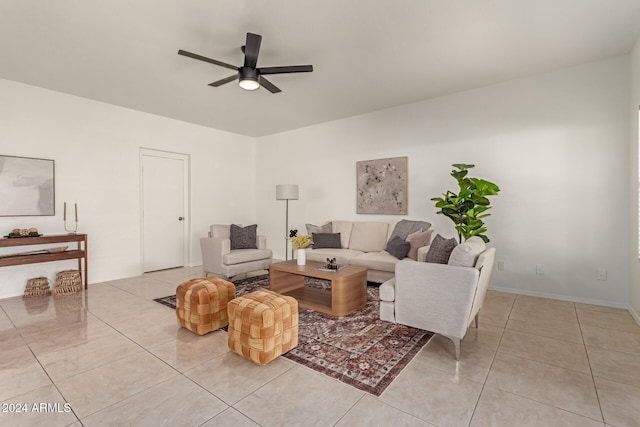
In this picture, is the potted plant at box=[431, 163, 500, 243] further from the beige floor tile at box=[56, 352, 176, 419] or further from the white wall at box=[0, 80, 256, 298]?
the white wall at box=[0, 80, 256, 298]

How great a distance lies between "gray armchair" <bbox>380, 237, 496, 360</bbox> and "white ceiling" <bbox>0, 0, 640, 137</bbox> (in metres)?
2.04

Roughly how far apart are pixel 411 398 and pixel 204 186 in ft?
17.4

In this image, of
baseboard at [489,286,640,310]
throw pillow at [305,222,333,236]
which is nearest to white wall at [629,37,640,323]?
baseboard at [489,286,640,310]

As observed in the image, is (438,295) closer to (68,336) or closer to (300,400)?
(300,400)

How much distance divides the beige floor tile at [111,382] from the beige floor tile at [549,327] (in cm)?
299

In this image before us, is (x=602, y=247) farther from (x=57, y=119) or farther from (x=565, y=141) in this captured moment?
(x=57, y=119)

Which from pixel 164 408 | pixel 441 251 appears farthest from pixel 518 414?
pixel 164 408

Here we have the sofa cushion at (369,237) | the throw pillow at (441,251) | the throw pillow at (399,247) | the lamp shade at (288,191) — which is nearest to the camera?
the throw pillow at (441,251)

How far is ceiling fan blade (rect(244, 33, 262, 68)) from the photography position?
2471mm

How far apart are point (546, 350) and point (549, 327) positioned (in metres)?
0.58

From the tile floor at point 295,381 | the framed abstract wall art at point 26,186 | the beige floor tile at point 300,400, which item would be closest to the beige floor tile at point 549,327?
the tile floor at point 295,381

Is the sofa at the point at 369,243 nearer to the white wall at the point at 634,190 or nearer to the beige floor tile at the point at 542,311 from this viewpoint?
the beige floor tile at the point at 542,311

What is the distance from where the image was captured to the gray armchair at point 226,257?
14.3ft

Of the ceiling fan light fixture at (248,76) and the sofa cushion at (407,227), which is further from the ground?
the ceiling fan light fixture at (248,76)
